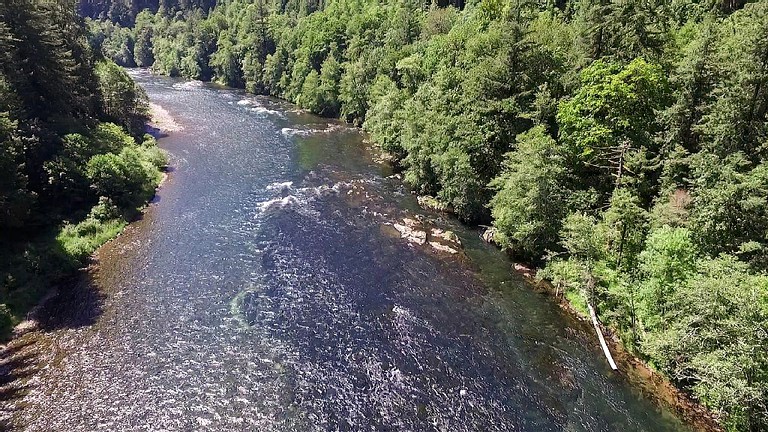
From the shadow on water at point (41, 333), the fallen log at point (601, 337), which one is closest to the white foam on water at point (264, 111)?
the shadow on water at point (41, 333)

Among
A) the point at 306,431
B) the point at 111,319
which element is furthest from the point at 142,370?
the point at 306,431

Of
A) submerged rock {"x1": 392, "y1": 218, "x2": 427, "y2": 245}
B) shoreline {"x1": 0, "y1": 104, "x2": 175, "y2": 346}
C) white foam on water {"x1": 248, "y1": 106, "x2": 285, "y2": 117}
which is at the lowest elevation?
shoreline {"x1": 0, "y1": 104, "x2": 175, "y2": 346}

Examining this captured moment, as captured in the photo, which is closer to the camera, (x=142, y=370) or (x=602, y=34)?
(x=142, y=370)

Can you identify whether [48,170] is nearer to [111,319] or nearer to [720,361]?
[111,319]

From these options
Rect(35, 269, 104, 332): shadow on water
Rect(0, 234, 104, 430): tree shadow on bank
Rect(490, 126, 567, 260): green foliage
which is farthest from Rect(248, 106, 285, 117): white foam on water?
Rect(490, 126, 567, 260): green foliage

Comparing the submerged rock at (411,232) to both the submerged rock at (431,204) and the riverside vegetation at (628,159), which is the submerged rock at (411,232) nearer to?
the submerged rock at (431,204)

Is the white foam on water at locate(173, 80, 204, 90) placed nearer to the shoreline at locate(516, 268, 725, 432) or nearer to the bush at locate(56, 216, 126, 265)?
the bush at locate(56, 216, 126, 265)
